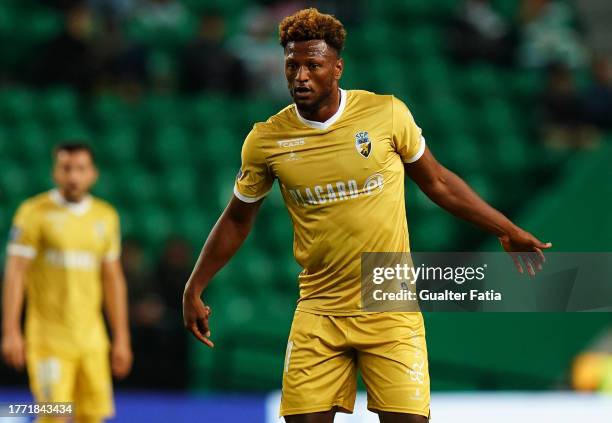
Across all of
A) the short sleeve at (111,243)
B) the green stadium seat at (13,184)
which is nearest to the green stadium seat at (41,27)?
the green stadium seat at (13,184)

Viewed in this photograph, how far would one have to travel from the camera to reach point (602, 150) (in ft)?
31.8

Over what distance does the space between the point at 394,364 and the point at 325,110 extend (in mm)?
1024

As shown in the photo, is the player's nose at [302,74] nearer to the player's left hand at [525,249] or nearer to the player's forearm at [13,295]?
the player's left hand at [525,249]

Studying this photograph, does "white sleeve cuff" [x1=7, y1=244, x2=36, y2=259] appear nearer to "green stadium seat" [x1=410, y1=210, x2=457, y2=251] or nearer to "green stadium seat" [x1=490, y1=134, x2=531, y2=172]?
"green stadium seat" [x1=410, y1=210, x2=457, y2=251]

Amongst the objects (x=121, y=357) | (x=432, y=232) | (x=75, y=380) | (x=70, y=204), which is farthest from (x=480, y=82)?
(x=75, y=380)

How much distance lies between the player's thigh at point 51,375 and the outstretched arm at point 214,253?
2.42 metres

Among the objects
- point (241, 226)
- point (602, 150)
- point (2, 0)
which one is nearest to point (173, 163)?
→ point (2, 0)

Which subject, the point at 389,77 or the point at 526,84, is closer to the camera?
the point at 389,77

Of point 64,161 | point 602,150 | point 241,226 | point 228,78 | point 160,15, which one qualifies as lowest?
point 241,226

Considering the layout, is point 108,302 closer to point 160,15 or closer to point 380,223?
point 380,223

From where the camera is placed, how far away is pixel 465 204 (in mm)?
4805

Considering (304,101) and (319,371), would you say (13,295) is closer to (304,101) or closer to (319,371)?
(319,371)

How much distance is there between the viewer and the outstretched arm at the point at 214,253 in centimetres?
488

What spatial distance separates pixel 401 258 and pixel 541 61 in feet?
25.7
